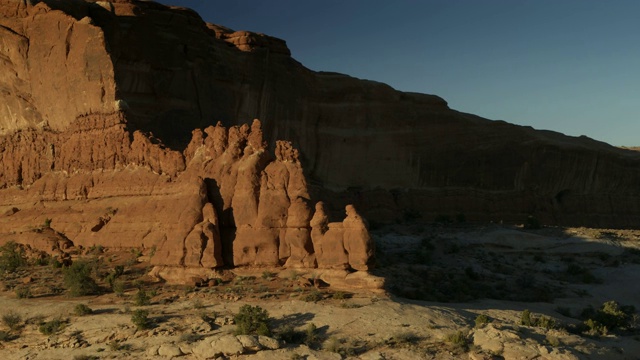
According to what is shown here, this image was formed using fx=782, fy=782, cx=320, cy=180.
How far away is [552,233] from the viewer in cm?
4466

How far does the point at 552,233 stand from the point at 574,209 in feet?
41.0

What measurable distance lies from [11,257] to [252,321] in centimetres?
1401

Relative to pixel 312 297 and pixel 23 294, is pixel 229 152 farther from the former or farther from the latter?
pixel 23 294

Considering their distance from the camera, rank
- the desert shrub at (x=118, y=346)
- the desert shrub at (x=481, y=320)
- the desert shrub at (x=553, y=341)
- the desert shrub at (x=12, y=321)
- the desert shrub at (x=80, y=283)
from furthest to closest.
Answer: the desert shrub at (x=80, y=283) < the desert shrub at (x=12, y=321) < the desert shrub at (x=481, y=320) < the desert shrub at (x=553, y=341) < the desert shrub at (x=118, y=346)

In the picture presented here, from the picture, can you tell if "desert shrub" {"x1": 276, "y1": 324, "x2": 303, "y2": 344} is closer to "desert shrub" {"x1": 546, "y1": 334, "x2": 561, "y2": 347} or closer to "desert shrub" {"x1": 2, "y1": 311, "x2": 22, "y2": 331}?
"desert shrub" {"x1": 546, "y1": 334, "x2": 561, "y2": 347}

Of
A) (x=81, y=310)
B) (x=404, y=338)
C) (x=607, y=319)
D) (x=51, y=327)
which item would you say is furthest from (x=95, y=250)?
(x=607, y=319)

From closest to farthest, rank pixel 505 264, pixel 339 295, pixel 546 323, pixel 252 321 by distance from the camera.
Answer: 1. pixel 252 321
2. pixel 339 295
3. pixel 546 323
4. pixel 505 264

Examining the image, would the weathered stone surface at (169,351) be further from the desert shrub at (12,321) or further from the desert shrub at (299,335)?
the desert shrub at (12,321)

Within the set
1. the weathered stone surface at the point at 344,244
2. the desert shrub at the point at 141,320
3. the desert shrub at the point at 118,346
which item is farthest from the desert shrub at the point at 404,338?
the desert shrub at the point at 118,346

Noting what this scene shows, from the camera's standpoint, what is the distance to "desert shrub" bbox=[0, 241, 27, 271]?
2944 centimetres

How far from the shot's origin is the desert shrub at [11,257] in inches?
1159

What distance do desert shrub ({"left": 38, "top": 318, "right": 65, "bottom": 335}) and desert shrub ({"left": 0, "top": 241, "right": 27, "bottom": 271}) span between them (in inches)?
330

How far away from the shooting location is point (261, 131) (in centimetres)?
2811

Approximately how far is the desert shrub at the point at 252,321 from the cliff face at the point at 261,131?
441 cm
